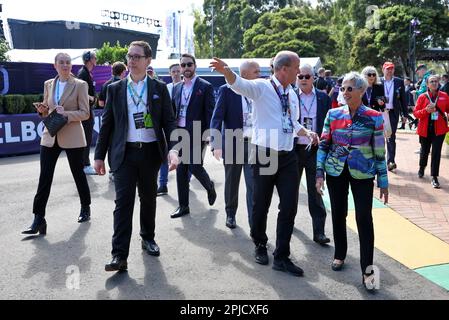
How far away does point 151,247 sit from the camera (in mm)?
4859

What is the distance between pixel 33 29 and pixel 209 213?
52326 mm

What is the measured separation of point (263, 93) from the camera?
4.15m

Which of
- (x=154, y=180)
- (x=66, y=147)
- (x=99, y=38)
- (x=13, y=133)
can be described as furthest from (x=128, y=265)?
(x=99, y=38)

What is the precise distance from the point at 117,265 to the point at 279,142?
1.72 metres

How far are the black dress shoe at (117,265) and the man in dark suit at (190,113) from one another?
1959 mm

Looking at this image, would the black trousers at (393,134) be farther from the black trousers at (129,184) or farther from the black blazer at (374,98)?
the black trousers at (129,184)

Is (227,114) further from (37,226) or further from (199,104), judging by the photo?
(37,226)

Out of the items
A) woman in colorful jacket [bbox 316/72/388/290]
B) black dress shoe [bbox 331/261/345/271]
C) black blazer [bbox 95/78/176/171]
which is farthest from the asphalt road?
black blazer [bbox 95/78/176/171]

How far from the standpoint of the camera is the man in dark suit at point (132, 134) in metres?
4.39

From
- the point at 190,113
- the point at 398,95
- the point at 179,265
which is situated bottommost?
the point at 179,265

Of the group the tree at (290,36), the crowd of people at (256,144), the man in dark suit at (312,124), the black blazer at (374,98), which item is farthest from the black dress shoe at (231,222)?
the tree at (290,36)

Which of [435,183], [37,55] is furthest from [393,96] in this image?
[37,55]

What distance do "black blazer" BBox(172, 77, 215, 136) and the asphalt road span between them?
47.6 inches

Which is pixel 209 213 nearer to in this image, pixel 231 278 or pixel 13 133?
pixel 231 278
